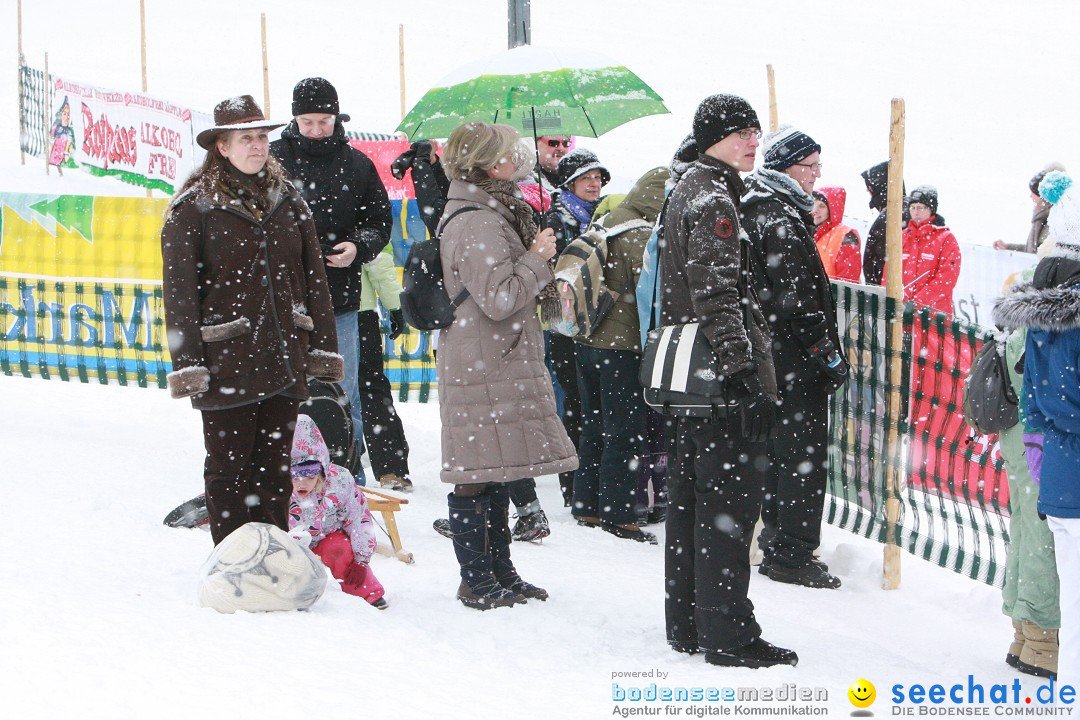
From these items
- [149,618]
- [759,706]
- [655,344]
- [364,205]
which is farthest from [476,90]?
[759,706]

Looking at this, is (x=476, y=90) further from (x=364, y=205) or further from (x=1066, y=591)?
(x=1066, y=591)

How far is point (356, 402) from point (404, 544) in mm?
1092

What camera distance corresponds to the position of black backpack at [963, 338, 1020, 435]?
4441 millimetres

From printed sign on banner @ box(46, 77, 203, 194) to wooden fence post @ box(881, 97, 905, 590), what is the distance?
1424 centimetres

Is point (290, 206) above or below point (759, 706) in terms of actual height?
above

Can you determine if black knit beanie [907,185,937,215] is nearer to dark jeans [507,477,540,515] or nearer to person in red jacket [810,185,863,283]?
person in red jacket [810,185,863,283]

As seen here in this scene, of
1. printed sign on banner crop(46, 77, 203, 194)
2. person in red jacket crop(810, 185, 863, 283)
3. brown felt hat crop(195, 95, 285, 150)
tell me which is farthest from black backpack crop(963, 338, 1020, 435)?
printed sign on banner crop(46, 77, 203, 194)

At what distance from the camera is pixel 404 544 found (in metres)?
6.09

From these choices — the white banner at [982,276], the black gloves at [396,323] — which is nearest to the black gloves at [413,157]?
the black gloves at [396,323]

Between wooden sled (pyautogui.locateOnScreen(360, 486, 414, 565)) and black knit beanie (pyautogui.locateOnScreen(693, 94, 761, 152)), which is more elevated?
black knit beanie (pyautogui.locateOnScreen(693, 94, 761, 152))

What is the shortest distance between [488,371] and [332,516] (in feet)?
3.23

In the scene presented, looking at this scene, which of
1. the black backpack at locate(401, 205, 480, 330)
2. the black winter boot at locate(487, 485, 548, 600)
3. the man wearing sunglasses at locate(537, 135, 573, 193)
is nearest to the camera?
the black backpack at locate(401, 205, 480, 330)

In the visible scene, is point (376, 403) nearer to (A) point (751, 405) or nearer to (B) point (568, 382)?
(B) point (568, 382)

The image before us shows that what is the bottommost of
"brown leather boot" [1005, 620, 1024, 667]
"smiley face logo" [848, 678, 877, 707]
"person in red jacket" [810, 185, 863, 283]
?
"brown leather boot" [1005, 620, 1024, 667]
